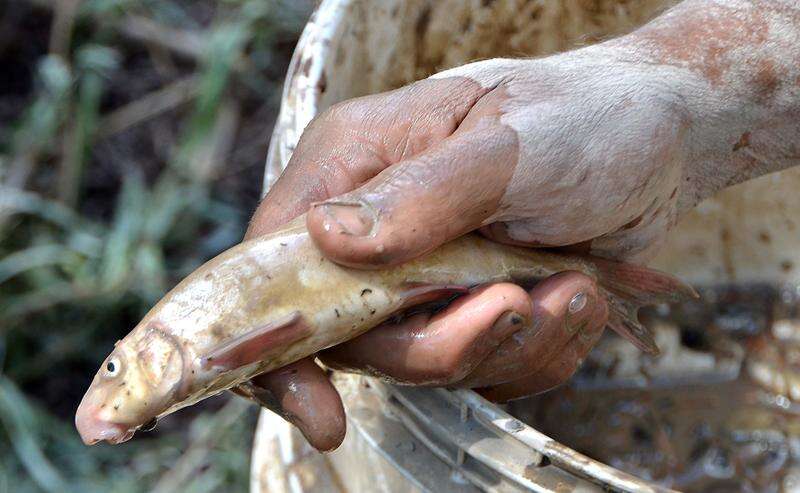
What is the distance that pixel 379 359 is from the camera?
112 centimetres

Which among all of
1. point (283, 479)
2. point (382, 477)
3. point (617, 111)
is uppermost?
point (617, 111)

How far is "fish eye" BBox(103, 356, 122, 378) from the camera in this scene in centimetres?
105

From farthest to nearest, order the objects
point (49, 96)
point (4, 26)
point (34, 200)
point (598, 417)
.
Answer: point (4, 26) < point (49, 96) < point (34, 200) < point (598, 417)

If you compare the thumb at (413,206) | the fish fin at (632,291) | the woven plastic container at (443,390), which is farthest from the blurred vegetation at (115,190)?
the thumb at (413,206)

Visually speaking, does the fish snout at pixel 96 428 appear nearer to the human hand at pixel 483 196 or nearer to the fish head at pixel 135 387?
the fish head at pixel 135 387

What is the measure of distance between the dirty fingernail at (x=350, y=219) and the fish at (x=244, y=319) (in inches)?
2.4

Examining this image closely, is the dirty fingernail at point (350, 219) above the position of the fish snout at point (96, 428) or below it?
above

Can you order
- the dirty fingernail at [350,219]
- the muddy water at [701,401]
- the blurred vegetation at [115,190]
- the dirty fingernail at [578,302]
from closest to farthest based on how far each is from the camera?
the dirty fingernail at [350,219] → the dirty fingernail at [578,302] → the muddy water at [701,401] → the blurred vegetation at [115,190]

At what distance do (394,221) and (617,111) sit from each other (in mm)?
327

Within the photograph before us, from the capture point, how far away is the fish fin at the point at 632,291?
4.28ft

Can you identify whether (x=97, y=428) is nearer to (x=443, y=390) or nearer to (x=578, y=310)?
(x=443, y=390)

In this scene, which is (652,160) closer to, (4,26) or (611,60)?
(611,60)

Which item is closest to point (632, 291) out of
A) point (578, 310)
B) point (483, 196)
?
point (578, 310)

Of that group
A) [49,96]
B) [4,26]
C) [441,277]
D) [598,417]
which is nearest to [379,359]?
[441,277]
